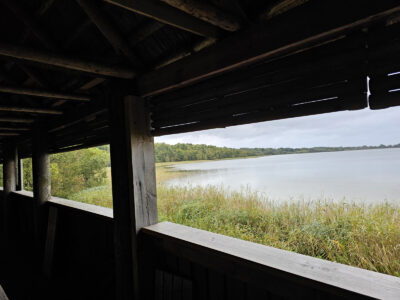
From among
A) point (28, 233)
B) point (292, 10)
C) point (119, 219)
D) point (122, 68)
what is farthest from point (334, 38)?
point (28, 233)

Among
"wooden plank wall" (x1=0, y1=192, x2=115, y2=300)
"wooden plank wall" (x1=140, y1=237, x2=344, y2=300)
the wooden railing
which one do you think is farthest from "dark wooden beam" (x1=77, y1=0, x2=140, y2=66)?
"wooden plank wall" (x1=0, y1=192, x2=115, y2=300)

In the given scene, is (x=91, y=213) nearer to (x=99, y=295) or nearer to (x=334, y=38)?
(x=99, y=295)

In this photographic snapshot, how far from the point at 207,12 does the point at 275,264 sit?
1328 millimetres

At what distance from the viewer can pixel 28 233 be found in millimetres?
4637

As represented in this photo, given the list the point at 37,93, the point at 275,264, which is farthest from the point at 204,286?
the point at 37,93

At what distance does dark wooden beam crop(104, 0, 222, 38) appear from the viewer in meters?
1.08

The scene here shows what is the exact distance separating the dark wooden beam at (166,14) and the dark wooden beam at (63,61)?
696 mm

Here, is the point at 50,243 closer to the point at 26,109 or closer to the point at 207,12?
the point at 26,109

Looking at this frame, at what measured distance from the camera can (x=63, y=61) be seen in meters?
1.58

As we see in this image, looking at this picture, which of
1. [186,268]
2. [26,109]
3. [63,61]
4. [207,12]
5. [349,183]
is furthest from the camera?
[349,183]

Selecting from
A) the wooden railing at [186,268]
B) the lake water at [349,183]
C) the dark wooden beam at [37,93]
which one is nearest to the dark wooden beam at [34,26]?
the dark wooden beam at [37,93]

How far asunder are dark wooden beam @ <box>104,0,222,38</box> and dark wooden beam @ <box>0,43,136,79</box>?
696 millimetres

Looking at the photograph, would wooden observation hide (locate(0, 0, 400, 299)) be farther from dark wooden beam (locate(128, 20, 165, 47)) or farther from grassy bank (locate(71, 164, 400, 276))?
grassy bank (locate(71, 164, 400, 276))

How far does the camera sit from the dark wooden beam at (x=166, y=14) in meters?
1.08
